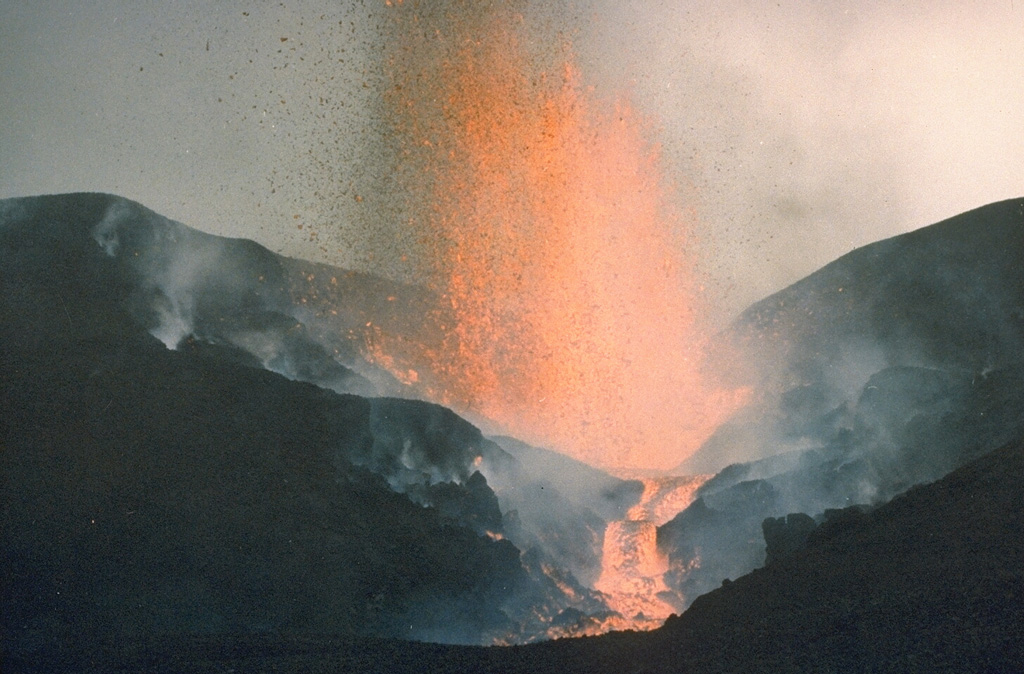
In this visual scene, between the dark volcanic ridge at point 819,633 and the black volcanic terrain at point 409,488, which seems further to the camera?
the black volcanic terrain at point 409,488

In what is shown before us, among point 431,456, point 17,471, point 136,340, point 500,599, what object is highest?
point 136,340

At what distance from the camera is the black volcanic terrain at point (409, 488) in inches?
688

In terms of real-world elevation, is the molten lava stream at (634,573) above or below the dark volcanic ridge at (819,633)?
above

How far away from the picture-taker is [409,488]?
28969 mm

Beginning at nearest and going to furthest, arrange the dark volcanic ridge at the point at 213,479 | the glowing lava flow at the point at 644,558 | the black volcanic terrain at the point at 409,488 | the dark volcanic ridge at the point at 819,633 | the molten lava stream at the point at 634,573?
the dark volcanic ridge at the point at 819,633
the black volcanic terrain at the point at 409,488
the dark volcanic ridge at the point at 213,479
the molten lava stream at the point at 634,573
the glowing lava flow at the point at 644,558

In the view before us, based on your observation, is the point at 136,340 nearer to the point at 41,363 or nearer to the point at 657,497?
the point at 41,363

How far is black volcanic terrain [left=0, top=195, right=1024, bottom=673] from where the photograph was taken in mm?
17469

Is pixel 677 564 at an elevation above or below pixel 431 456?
below

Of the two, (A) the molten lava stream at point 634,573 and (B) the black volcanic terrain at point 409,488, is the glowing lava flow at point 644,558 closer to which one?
(A) the molten lava stream at point 634,573

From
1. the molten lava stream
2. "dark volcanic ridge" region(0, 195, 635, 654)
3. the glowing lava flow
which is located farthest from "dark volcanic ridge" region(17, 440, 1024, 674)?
the glowing lava flow

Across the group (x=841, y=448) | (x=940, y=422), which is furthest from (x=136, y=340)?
(x=940, y=422)

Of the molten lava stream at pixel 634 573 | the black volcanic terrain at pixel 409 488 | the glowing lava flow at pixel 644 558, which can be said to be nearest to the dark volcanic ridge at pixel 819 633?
the black volcanic terrain at pixel 409 488

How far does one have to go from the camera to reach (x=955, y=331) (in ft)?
112

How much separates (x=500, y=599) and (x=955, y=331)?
775 inches
